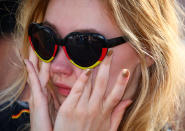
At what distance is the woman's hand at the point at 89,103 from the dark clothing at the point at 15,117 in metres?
0.66

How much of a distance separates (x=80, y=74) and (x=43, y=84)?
0.30m

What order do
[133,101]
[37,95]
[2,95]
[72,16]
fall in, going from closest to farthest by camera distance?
[72,16]
[37,95]
[133,101]
[2,95]

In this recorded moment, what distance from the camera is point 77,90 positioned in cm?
156

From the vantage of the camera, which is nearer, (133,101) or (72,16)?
(72,16)

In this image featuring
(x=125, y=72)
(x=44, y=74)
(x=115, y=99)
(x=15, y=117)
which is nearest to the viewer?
(x=125, y=72)

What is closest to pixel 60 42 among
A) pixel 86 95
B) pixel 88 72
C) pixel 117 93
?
pixel 88 72

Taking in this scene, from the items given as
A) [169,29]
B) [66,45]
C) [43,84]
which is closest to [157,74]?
[169,29]

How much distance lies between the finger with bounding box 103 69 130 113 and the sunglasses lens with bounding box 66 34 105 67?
189 mm

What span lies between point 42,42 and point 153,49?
0.73 m

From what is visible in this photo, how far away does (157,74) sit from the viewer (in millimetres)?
1789

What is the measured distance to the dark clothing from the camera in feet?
6.64

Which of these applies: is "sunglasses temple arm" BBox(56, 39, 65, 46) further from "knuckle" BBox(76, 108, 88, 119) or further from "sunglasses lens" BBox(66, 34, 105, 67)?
"knuckle" BBox(76, 108, 88, 119)

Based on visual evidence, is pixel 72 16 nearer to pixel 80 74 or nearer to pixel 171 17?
pixel 80 74

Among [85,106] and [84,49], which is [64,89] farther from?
[84,49]
